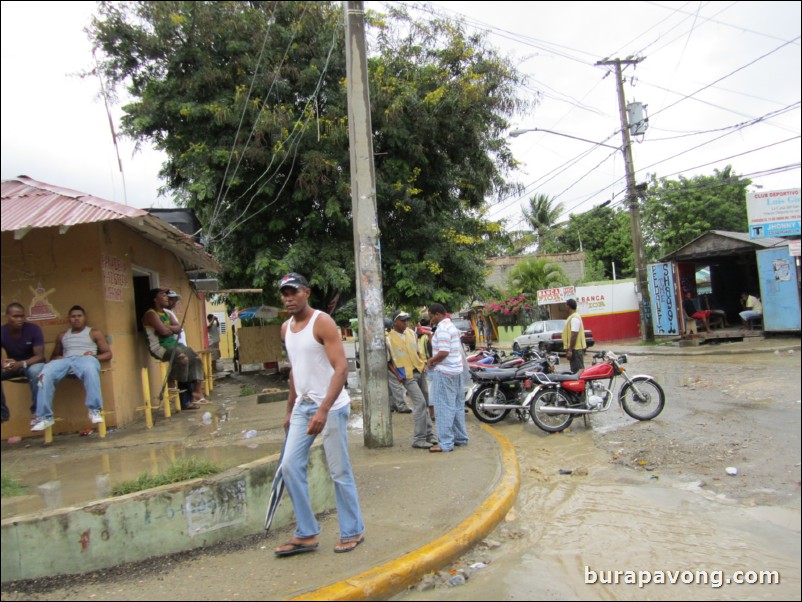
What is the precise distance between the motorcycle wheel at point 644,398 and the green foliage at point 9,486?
7199 mm

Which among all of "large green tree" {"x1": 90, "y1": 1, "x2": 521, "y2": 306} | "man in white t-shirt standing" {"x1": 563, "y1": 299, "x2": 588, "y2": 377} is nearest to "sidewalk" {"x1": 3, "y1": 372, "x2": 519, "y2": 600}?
"man in white t-shirt standing" {"x1": 563, "y1": 299, "x2": 588, "y2": 377}

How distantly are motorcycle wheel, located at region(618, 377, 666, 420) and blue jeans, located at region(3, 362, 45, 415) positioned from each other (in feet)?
23.4

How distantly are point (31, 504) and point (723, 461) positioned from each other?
6086mm

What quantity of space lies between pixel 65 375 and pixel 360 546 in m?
2.45

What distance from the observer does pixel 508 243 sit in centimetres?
1576

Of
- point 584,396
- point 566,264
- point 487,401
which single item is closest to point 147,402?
point 487,401

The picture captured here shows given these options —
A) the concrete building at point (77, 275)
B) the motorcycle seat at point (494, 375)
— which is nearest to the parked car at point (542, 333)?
the motorcycle seat at point (494, 375)

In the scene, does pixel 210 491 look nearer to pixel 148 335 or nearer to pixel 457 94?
pixel 148 335

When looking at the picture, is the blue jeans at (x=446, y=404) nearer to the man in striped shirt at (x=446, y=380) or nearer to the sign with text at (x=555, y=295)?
the man in striped shirt at (x=446, y=380)

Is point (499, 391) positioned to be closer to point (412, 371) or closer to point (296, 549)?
point (412, 371)

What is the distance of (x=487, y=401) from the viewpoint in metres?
9.02

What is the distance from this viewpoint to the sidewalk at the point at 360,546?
3.37m

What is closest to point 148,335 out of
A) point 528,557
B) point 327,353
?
point 327,353

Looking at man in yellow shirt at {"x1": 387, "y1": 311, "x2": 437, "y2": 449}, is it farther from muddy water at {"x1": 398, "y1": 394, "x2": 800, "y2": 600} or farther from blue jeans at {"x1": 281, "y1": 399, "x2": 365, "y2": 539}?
blue jeans at {"x1": 281, "y1": 399, "x2": 365, "y2": 539}
